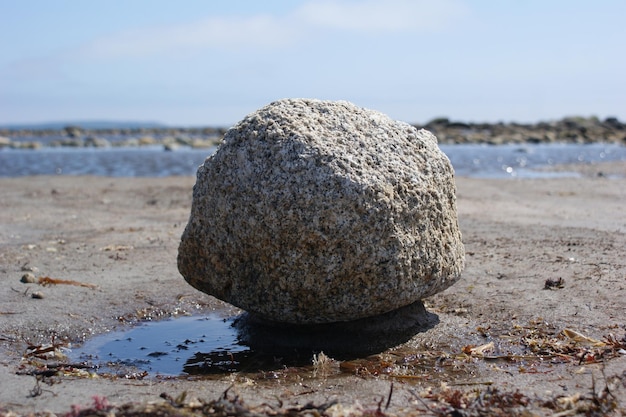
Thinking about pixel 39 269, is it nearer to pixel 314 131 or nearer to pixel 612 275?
pixel 314 131

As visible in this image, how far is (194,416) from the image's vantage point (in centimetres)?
440

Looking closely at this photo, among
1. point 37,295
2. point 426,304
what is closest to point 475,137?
point 426,304

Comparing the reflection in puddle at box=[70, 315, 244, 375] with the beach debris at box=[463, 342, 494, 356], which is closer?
the beach debris at box=[463, 342, 494, 356]

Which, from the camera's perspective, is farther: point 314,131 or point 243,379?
point 314,131

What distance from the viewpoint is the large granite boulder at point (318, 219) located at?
596cm

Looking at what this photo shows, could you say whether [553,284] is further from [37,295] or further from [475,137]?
[475,137]

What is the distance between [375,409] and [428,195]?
7.40ft

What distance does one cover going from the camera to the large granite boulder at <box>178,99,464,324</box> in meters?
5.96

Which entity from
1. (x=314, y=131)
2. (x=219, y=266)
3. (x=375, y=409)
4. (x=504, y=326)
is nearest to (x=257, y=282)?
(x=219, y=266)

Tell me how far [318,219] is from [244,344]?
150 centimetres

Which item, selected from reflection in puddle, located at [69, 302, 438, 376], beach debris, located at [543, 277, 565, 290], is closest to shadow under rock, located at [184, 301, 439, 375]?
reflection in puddle, located at [69, 302, 438, 376]

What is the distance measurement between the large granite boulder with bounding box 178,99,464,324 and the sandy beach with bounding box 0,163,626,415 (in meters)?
0.62

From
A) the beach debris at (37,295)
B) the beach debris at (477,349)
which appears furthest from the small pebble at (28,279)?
the beach debris at (477,349)

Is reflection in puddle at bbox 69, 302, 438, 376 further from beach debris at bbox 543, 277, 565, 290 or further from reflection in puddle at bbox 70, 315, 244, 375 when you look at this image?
beach debris at bbox 543, 277, 565, 290
